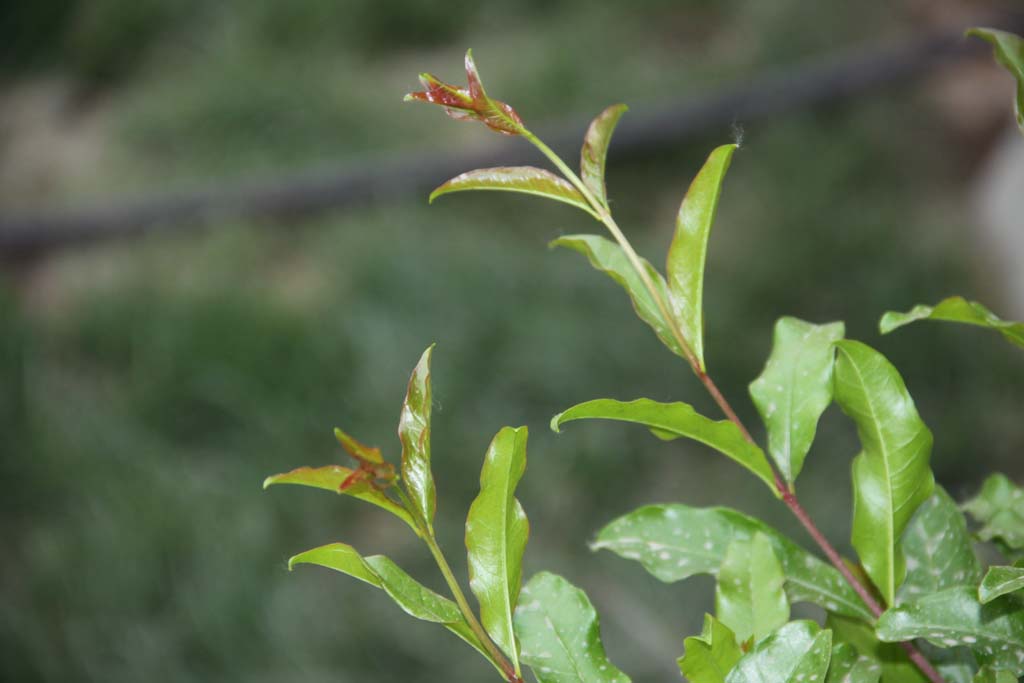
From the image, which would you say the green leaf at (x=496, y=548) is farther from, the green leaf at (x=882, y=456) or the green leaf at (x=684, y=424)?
the green leaf at (x=882, y=456)

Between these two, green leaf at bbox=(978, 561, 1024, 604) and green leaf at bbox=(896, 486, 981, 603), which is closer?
green leaf at bbox=(978, 561, 1024, 604)

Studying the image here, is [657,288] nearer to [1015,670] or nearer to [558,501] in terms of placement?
[1015,670]

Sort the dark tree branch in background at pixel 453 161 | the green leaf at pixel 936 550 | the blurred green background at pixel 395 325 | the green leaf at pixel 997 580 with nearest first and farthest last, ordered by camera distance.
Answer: the green leaf at pixel 997 580 → the green leaf at pixel 936 550 → the blurred green background at pixel 395 325 → the dark tree branch in background at pixel 453 161

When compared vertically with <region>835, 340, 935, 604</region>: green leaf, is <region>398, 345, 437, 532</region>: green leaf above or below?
above

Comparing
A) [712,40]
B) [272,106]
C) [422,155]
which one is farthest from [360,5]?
[712,40]

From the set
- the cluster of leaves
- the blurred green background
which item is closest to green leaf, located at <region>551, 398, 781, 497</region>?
the cluster of leaves

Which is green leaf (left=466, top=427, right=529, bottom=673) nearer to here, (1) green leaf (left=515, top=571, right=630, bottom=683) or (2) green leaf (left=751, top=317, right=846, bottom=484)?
(1) green leaf (left=515, top=571, right=630, bottom=683)

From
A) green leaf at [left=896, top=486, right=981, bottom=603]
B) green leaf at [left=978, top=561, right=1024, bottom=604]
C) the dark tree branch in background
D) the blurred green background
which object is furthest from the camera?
the dark tree branch in background

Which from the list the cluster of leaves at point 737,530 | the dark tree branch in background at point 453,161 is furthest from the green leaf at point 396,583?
the dark tree branch in background at point 453,161
